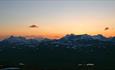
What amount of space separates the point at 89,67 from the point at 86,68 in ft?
16.5

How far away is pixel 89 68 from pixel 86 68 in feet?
8.07

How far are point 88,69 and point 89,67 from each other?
8.96m

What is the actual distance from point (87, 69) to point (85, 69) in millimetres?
2346

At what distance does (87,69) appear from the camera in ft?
472

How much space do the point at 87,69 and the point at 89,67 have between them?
29.6ft

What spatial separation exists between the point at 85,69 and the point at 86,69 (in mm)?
1656

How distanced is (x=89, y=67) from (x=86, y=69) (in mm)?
8477

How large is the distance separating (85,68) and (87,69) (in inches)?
227

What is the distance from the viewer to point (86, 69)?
14450cm

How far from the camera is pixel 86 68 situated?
148m

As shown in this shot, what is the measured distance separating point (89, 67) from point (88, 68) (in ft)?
19.1

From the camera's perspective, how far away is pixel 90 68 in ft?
495

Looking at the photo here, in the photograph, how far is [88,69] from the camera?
14388 cm

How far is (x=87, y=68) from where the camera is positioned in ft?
482
